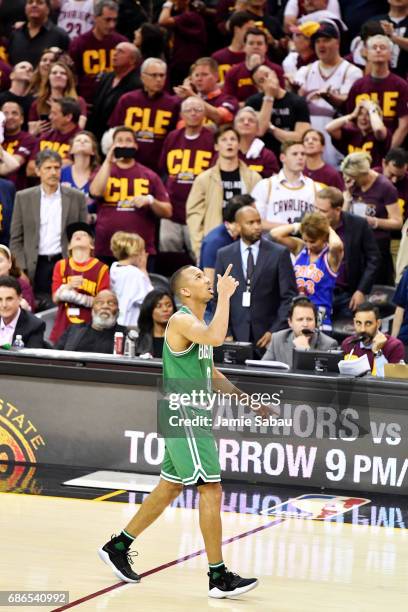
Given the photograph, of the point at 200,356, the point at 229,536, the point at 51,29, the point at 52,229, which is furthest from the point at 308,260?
the point at 51,29

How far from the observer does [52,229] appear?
1244 centimetres

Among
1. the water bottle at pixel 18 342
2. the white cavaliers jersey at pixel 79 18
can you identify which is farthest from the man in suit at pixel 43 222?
the white cavaliers jersey at pixel 79 18

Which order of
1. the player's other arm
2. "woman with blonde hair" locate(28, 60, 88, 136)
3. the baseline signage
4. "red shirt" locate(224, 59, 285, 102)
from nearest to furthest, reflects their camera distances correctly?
the player's other arm
the baseline signage
"woman with blonde hair" locate(28, 60, 88, 136)
"red shirt" locate(224, 59, 285, 102)

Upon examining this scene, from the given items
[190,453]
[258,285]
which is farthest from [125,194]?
[190,453]

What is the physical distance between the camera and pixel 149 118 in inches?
542

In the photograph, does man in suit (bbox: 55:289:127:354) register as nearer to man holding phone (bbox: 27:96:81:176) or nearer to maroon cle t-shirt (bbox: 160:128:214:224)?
maroon cle t-shirt (bbox: 160:128:214:224)

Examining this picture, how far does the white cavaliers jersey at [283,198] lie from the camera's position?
11984 mm

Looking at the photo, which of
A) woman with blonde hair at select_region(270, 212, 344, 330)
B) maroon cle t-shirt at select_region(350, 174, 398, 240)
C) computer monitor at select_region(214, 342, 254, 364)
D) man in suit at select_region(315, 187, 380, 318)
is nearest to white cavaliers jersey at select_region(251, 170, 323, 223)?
man in suit at select_region(315, 187, 380, 318)

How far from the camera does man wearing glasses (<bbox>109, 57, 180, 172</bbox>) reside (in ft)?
45.2

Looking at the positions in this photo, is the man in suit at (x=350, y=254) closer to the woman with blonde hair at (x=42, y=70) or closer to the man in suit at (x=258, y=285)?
the man in suit at (x=258, y=285)

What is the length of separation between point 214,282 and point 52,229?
6.72 feet

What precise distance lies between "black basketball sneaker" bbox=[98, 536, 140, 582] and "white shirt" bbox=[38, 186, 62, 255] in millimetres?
5684

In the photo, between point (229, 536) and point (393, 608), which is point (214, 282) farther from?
point (393, 608)

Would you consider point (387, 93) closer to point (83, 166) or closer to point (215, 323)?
point (83, 166)
